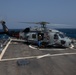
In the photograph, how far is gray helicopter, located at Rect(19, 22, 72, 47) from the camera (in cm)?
2880

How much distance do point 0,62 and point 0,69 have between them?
2.72 m

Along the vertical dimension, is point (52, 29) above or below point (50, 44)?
above

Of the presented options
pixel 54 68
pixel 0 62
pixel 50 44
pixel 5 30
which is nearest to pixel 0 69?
pixel 0 62

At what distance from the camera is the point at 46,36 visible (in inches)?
1177

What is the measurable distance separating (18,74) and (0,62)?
14.9ft

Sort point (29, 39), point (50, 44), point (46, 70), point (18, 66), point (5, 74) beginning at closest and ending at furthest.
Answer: point (5, 74) → point (46, 70) → point (18, 66) → point (50, 44) → point (29, 39)

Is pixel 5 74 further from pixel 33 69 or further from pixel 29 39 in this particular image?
pixel 29 39

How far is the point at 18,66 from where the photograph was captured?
1598cm

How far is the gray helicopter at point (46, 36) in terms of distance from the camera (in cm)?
2880

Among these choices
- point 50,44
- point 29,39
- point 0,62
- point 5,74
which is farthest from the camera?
point 29,39

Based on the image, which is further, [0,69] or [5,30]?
[5,30]

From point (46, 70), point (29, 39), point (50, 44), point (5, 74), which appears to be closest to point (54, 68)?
point (46, 70)

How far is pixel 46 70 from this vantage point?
1455cm

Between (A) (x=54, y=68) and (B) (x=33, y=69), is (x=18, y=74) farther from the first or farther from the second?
(A) (x=54, y=68)
